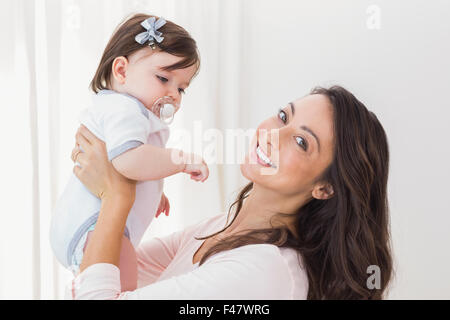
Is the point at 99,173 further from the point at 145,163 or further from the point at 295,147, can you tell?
the point at 295,147

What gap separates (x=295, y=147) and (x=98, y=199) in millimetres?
470

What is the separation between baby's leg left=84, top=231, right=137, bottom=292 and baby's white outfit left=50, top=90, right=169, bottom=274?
0.14 ft

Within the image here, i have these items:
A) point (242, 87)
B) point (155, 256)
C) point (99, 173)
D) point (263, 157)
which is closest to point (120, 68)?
point (99, 173)

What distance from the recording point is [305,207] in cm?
120

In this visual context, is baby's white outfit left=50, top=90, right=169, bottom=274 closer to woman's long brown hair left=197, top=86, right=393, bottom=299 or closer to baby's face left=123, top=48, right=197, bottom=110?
baby's face left=123, top=48, right=197, bottom=110

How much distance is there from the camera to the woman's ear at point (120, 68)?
3.66 ft

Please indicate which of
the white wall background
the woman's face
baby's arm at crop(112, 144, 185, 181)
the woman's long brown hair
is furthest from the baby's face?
the white wall background

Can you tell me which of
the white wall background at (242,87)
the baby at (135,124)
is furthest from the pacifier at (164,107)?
the white wall background at (242,87)

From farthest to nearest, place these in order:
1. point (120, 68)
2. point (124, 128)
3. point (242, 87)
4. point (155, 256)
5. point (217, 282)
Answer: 1. point (242, 87)
2. point (155, 256)
3. point (120, 68)
4. point (124, 128)
5. point (217, 282)

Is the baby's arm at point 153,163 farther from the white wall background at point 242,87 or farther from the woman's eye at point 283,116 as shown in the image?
the white wall background at point 242,87

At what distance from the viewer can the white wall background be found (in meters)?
1.60

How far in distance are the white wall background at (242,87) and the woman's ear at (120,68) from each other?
0.53m

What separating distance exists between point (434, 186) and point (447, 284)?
0.36 metres

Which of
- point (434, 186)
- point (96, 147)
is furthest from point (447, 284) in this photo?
point (96, 147)
